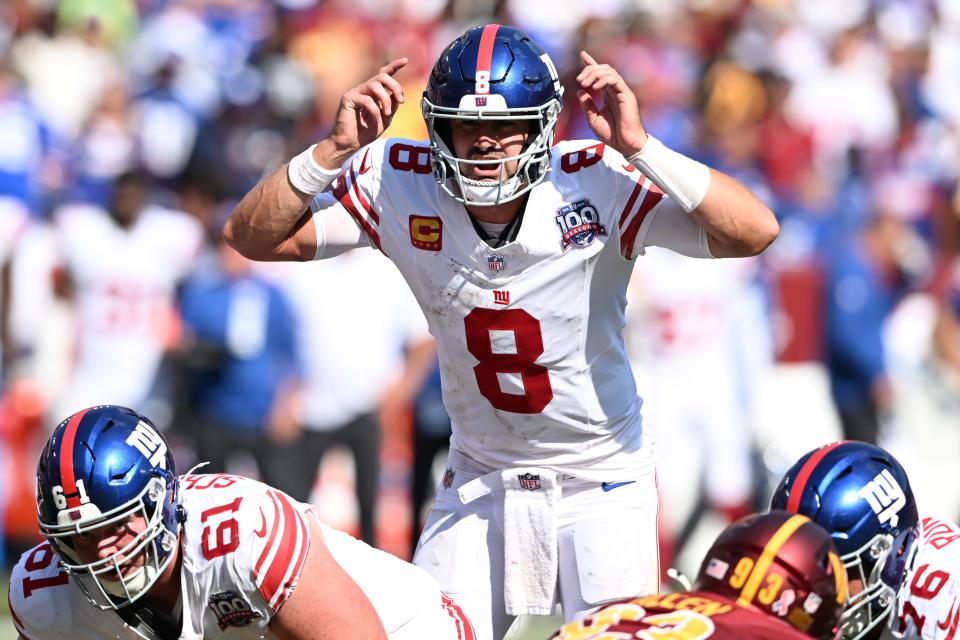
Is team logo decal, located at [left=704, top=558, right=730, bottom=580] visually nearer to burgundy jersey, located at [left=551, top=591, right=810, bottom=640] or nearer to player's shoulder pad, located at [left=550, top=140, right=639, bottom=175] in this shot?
burgundy jersey, located at [left=551, top=591, right=810, bottom=640]

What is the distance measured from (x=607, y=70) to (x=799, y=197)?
6349 millimetres

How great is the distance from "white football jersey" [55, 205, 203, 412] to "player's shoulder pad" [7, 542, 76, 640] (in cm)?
484

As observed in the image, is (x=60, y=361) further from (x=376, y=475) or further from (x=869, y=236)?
(x=869, y=236)

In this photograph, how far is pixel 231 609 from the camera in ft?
13.3

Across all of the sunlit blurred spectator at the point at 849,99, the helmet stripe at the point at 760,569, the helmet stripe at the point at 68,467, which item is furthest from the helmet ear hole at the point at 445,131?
the sunlit blurred spectator at the point at 849,99

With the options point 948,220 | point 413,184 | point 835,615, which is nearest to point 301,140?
point 948,220

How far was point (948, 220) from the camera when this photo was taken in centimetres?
969

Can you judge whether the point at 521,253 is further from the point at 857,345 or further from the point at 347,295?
the point at 857,345

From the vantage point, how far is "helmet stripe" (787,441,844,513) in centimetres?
413

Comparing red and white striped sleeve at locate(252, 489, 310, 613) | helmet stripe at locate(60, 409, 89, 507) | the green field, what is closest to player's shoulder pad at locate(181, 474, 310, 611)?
red and white striped sleeve at locate(252, 489, 310, 613)

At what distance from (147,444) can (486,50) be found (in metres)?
1.46

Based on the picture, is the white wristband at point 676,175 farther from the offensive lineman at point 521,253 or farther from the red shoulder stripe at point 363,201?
the red shoulder stripe at point 363,201

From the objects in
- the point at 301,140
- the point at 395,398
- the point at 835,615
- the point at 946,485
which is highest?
the point at 301,140

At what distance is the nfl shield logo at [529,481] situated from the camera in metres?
4.83
